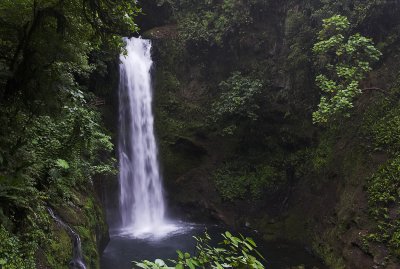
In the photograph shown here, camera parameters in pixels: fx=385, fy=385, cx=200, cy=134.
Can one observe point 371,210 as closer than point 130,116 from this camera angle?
Yes

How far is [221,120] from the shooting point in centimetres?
1711

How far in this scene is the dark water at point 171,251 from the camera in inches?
463

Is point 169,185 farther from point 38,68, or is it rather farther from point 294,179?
point 38,68

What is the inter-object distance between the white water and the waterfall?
27.0 ft

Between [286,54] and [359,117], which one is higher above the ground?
[286,54]

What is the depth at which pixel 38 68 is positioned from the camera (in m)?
6.36

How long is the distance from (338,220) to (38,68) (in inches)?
386

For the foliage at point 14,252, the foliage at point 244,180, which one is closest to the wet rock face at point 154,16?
the foliage at point 244,180

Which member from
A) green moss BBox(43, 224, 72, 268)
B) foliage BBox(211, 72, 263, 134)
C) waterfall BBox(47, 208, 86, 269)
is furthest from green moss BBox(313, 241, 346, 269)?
green moss BBox(43, 224, 72, 268)

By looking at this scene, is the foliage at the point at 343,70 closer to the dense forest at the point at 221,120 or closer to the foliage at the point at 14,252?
the dense forest at the point at 221,120

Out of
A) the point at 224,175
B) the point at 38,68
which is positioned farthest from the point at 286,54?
the point at 38,68

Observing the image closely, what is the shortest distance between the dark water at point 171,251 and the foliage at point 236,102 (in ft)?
16.0

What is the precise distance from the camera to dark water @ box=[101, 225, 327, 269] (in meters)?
11.8

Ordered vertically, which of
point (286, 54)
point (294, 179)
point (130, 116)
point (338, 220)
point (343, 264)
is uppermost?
point (286, 54)
